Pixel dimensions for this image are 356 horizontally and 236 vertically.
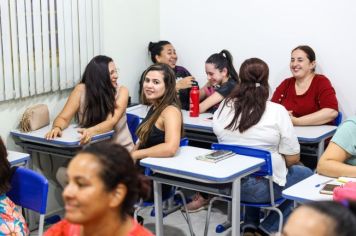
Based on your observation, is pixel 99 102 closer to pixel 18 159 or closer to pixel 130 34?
pixel 18 159

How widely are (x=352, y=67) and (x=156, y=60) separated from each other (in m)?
1.74

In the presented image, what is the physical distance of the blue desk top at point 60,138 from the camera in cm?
361

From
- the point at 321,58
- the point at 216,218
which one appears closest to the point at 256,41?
the point at 321,58

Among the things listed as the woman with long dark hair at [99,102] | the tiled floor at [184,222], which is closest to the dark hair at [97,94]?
the woman with long dark hair at [99,102]

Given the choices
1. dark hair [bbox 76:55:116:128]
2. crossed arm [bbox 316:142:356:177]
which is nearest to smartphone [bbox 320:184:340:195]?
crossed arm [bbox 316:142:356:177]

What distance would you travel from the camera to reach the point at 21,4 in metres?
3.76

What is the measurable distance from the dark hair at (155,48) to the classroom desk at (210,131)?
751mm

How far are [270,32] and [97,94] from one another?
1.69 m

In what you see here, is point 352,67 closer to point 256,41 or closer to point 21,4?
point 256,41

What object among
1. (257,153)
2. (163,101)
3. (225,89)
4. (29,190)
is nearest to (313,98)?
(225,89)

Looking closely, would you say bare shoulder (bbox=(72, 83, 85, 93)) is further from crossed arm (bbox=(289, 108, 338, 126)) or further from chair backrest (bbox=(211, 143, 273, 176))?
crossed arm (bbox=(289, 108, 338, 126))

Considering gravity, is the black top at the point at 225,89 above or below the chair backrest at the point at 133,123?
above

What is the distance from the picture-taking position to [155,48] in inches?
201

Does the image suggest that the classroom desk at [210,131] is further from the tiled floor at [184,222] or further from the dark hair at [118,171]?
the dark hair at [118,171]
